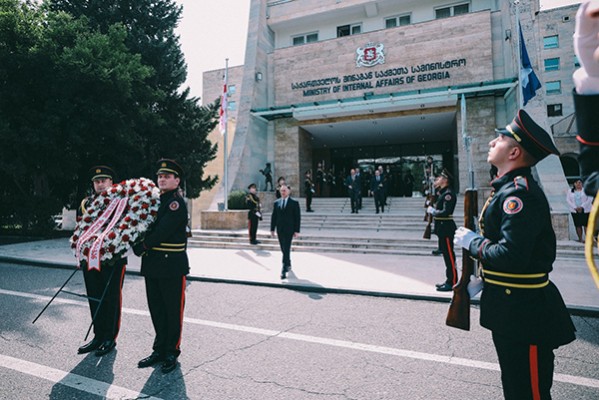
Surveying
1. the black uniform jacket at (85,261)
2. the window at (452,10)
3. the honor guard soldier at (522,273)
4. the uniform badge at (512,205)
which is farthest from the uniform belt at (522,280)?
the window at (452,10)

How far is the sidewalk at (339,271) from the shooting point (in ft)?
19.5

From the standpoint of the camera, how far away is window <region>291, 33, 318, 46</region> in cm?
2397

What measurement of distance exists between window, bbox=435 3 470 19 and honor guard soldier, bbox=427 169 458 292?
63.1 feet

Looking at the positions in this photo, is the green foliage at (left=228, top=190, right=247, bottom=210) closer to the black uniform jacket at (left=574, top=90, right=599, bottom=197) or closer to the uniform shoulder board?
the uniform shoulder board

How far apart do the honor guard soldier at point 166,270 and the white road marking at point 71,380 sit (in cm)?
42

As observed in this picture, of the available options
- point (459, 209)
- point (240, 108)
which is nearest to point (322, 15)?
point (240, 108)

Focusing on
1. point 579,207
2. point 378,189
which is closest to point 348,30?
point 378,189

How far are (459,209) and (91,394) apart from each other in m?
15.2

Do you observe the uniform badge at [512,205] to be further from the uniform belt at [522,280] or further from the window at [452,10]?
the window at [452,10]

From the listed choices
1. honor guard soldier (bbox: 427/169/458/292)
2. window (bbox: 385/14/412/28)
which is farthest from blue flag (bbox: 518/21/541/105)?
window (bbox: 385/14/412/28)

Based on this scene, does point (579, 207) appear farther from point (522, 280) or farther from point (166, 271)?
point (166, 271)

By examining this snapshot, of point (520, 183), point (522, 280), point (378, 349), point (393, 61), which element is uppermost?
point (393, 61)

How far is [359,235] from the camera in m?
12.1

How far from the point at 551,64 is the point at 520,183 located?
4696 centimetres
